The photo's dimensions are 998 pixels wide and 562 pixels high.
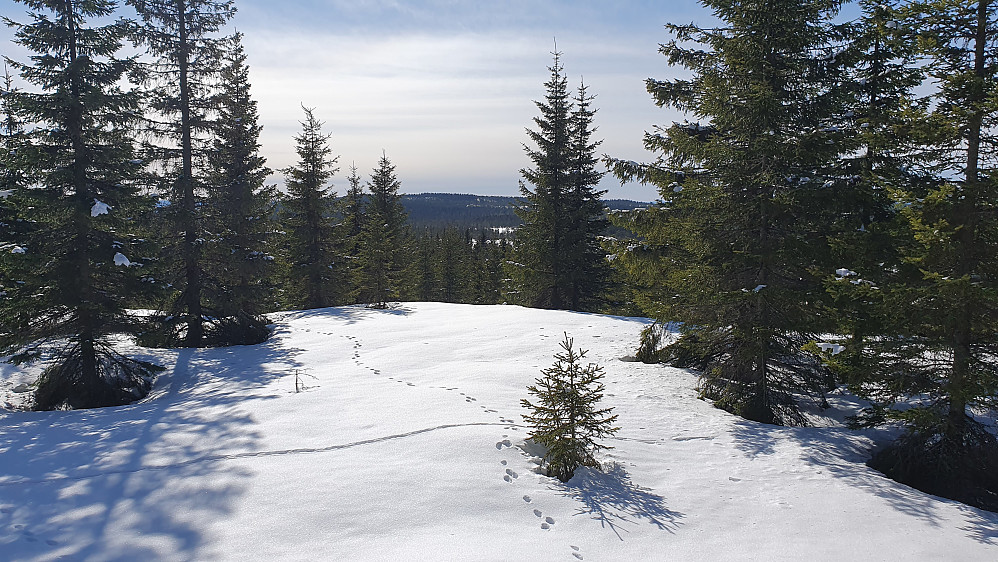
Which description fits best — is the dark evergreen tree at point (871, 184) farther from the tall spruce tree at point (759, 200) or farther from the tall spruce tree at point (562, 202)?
the tall spruce tree at point (562, 202)

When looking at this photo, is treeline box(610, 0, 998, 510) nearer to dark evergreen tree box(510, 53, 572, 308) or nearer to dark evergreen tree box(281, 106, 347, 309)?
dark evergreen tree box(510, 53, 572, 308)

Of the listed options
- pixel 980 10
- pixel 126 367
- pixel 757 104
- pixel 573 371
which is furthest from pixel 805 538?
pixel 126 367

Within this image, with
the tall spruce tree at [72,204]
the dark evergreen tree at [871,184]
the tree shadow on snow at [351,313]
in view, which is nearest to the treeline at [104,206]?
the tall spruce tree at [72,204]

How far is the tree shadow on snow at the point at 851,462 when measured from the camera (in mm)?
5715

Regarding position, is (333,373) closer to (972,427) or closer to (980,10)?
(972,427)

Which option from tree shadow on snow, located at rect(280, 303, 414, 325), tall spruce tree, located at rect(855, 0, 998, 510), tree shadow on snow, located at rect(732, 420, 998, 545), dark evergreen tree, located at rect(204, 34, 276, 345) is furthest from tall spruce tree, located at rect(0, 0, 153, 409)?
tall spruce tree, located at rect(855, 0, 998, 510)

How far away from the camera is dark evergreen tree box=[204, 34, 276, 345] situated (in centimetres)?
1645

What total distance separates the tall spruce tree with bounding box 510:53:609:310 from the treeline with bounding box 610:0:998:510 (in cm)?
1176

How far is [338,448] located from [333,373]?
209 inches

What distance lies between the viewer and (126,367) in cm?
1188

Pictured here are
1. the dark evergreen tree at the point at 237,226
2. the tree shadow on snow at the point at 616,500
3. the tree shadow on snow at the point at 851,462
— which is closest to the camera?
the tree shadow on snow at the point at 616,500

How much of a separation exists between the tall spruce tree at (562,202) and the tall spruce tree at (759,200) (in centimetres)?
1281

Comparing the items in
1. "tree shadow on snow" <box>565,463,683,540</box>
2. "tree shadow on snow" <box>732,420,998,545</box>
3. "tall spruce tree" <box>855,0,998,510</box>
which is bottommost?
"tree shadow on snow" <box>732,420,998,545</box>

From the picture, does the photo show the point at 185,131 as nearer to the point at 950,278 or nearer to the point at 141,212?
the point at 141,212
